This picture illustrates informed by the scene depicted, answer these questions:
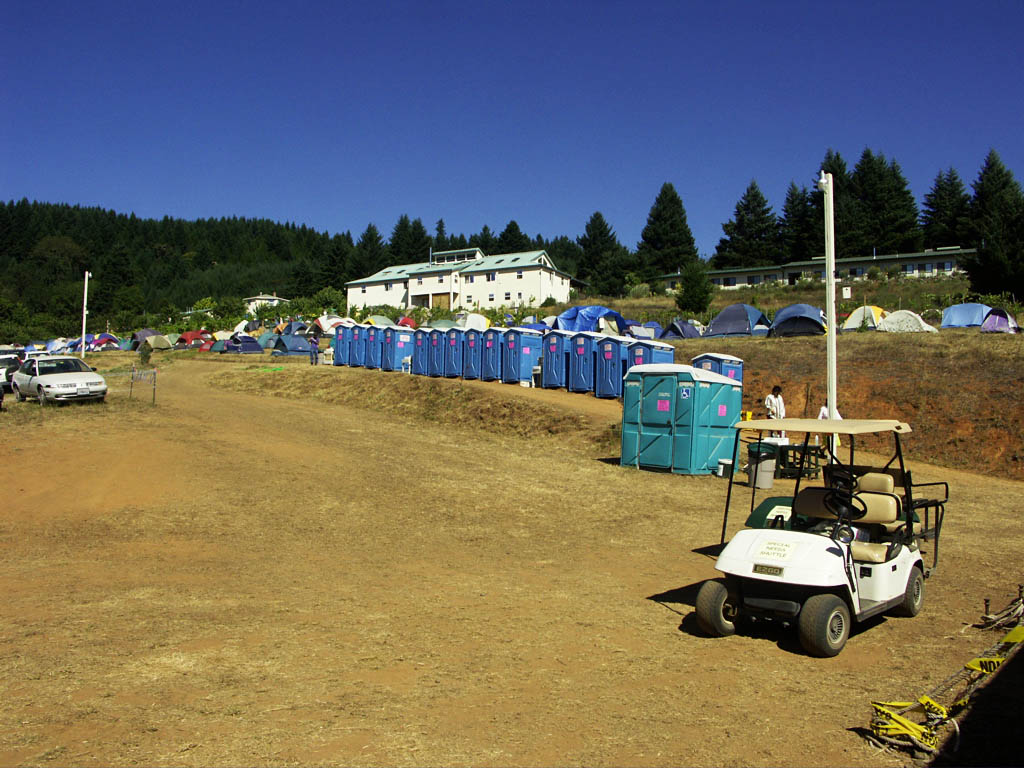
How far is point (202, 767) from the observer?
4227mm

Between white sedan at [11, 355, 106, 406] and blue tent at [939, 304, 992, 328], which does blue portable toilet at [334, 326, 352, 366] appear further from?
blue tent at [939, 304, 992, 328]

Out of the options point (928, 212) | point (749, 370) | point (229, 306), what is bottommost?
point (749, 370)

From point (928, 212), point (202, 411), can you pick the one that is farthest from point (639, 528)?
point (928, 212)

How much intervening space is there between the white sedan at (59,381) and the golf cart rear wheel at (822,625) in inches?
799

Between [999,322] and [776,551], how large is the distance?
107 feet

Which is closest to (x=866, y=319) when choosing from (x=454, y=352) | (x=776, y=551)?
(x=454, y=352)

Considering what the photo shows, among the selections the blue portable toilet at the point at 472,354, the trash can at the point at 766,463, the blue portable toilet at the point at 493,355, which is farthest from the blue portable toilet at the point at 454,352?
the trash can at the point at 766,463

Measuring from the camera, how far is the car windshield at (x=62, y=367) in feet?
71.6

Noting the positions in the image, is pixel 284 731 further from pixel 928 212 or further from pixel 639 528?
pixel 928 212

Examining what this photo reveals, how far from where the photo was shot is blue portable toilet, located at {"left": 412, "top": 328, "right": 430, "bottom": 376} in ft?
104

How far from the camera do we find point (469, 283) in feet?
231

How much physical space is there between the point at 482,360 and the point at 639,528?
59.9 ft

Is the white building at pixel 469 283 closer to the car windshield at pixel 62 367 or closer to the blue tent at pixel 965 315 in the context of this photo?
the blue tent at pixel 965 315

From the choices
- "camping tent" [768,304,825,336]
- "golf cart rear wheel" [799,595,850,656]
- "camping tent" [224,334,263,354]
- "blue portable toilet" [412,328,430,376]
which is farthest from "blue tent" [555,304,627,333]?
"golf cart rear wheel" [799,595,850,656]
